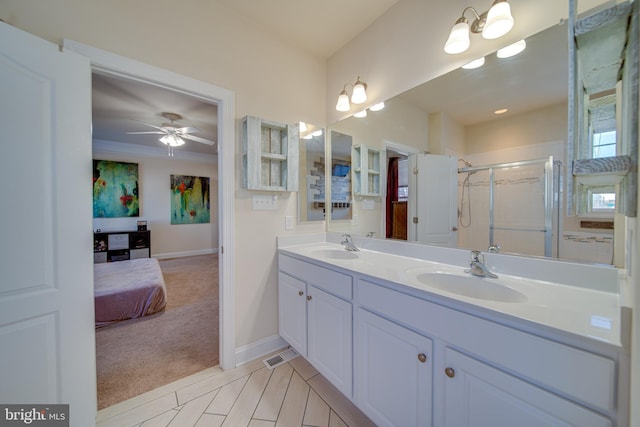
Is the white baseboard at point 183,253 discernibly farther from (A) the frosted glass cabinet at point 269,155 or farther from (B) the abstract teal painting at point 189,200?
(A) the frosted glass cabinet at point 269,155

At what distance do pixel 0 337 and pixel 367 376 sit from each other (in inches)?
63.9

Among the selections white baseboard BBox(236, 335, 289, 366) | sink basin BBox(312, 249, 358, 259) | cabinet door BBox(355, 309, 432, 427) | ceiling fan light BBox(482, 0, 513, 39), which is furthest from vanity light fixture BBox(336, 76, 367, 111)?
white baseboard BBox(236, 335, 289, 366)

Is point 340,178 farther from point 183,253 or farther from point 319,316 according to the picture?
point 183,253

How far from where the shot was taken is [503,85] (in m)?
1.22

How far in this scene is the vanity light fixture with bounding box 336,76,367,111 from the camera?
187 centimetres

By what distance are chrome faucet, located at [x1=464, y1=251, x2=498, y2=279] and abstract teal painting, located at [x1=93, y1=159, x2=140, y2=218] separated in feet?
20.0

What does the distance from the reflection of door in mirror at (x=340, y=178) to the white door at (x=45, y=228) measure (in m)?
1.71

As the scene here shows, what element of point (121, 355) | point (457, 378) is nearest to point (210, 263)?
point (121, 355)

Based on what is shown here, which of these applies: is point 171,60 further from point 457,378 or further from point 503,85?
point 457,378

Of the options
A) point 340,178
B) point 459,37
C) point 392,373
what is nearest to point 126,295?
point 340,178

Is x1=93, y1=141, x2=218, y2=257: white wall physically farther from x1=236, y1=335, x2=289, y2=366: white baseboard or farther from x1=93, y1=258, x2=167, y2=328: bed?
x1=236, y1=335, x2=289, y2=366: white baseboard

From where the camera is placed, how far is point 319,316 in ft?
4.96

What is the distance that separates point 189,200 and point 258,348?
4.90 meters

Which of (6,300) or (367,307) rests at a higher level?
(6,300)
